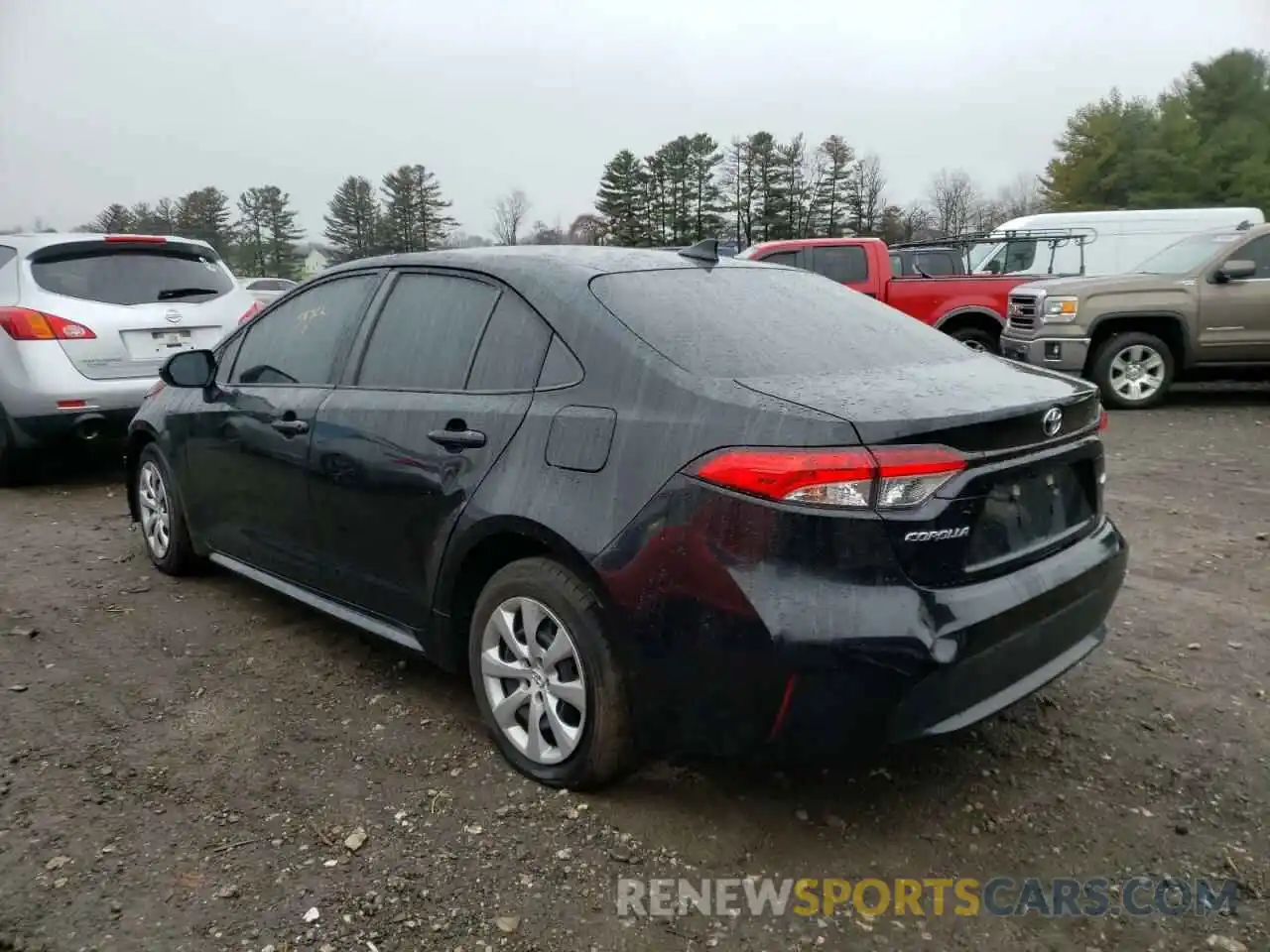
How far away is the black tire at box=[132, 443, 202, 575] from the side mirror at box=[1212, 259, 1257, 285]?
30.9ft

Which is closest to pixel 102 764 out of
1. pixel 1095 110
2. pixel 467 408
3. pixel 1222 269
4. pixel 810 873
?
pixel 467 408

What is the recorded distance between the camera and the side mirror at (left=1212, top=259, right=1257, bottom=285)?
9.30 m

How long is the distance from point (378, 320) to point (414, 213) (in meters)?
11.6

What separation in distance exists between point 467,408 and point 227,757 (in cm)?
134

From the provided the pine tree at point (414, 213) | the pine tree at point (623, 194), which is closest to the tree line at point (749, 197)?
the pine tree at point (623, 194)

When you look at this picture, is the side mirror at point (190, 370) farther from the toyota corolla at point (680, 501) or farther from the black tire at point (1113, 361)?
the black tire at point (1113, 361)

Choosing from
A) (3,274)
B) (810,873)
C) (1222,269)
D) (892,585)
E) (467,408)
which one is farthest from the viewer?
(1222,269)

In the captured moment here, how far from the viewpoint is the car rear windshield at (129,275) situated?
6422mm

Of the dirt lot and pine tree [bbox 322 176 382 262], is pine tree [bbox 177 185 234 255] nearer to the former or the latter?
pine tree [bbox 322 176 382 262]

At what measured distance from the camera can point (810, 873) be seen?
2453mm

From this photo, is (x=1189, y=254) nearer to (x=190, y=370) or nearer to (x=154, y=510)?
(x=190, y=370)

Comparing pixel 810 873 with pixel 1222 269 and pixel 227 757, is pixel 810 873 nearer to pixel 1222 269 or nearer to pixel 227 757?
pixel 227 757

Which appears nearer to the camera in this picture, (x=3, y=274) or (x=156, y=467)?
(x=156, y=467)

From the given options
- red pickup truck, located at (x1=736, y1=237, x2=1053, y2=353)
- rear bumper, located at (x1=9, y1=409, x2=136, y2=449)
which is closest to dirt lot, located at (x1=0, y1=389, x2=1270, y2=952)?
rear bumper, located at (x1=9, y1=409, x2=136, y2=449)
